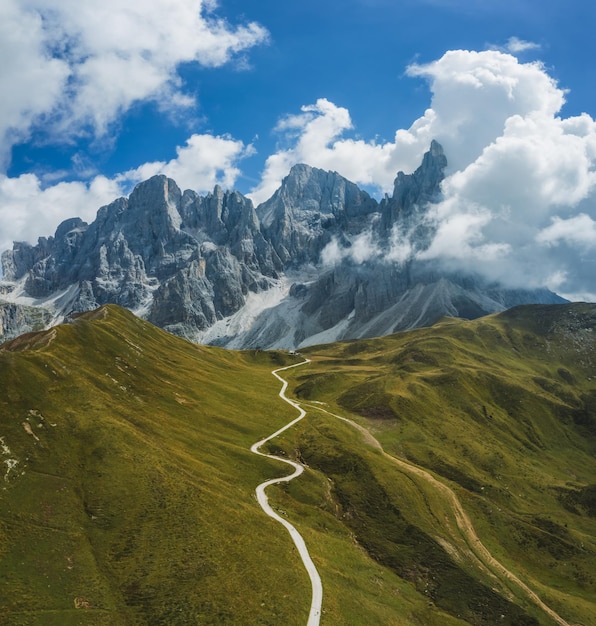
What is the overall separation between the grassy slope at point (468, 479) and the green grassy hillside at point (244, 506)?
0.46 meters

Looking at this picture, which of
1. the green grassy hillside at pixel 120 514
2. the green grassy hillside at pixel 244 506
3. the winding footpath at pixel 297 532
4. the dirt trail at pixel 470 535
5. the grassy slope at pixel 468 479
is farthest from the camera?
the grassy slope at pixel 468 479

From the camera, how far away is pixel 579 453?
6457 inches

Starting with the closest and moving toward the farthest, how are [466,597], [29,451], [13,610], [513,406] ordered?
Answer: 1. [13,610]
2. [29,451]
3. [466,597]
4. [513,406]

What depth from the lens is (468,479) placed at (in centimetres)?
11875

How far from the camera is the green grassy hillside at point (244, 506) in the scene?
166ft

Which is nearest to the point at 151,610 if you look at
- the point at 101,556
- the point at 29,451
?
the point at 101,556

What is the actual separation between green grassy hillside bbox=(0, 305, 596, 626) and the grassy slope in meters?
0.46

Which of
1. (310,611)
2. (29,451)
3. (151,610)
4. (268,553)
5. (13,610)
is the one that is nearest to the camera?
(13,610)

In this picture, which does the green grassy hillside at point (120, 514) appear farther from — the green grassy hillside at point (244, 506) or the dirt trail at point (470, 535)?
the dirt trail at point (470, 535)

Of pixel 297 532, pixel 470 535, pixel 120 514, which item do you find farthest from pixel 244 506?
pixel 470 535

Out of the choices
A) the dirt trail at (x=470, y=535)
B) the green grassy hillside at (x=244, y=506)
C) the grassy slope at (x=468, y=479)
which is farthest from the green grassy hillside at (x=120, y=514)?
the dirt trail at (x=470, y=535)

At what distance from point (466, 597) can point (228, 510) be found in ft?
128

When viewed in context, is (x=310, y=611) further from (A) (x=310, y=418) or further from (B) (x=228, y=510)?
(A) (x=310, y=418)

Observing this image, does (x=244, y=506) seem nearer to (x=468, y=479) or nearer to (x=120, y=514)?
(x=120, y=514)
